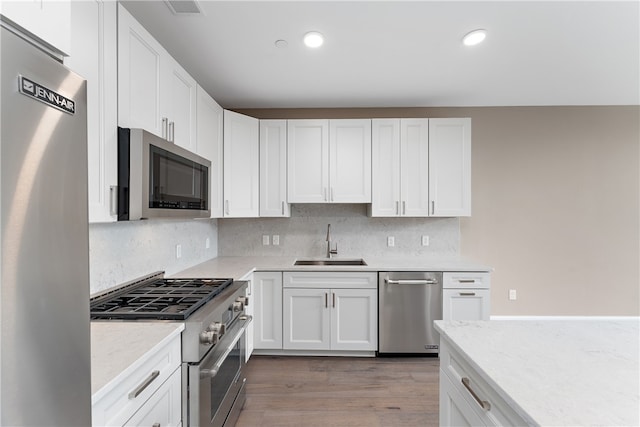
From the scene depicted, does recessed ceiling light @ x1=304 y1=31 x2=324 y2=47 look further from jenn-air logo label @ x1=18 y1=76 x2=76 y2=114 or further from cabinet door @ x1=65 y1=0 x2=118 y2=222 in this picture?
jenn-air logo label @ x1=18 y1=76 x2=76 y2=114

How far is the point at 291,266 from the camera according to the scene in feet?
9.64

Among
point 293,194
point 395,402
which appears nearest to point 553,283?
point 395,402

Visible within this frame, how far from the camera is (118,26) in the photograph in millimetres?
1437

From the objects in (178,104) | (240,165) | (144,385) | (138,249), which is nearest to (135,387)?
(144,385)

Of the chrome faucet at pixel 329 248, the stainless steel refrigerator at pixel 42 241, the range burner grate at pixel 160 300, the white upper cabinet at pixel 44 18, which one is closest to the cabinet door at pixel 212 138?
the range burner grate at pixel 160 300

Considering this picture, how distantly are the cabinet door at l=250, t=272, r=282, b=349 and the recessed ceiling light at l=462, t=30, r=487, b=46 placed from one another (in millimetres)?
2322

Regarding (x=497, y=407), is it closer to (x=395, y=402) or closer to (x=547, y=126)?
(x=395, y=402)

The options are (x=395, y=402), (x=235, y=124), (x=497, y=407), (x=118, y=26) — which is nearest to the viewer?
(x=497, y=407)

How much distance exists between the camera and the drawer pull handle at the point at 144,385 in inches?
39.9

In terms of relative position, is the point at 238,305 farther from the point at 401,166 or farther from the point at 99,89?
the point at 401,166

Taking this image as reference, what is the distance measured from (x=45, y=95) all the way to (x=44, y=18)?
17 centimetres

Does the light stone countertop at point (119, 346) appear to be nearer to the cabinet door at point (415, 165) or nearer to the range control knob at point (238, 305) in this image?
the range control knob at point (238, 305)

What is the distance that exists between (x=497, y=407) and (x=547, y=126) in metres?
3.66

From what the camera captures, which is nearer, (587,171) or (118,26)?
(118,26)
